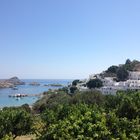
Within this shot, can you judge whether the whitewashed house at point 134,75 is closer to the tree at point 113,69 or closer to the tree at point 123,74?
the tree at point 123,74

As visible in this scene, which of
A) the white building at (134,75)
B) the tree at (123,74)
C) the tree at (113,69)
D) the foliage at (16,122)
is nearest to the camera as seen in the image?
the foliage at (16,122)

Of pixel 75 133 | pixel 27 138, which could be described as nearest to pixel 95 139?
pixel 75 133

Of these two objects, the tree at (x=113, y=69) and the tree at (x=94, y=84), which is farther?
the tree at (x=113, y=69)

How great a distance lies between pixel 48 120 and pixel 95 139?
4365 millimetres

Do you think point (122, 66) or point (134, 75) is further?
point (122, 66)

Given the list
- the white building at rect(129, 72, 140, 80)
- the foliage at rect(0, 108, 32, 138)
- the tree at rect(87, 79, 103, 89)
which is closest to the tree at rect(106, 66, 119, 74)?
the white building at rect(129, 72, 140, 80)

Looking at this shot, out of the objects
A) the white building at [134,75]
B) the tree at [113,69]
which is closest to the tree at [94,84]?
the white building at [134,75]

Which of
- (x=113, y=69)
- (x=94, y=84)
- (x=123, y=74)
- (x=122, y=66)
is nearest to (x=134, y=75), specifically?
(x=123, y=74)

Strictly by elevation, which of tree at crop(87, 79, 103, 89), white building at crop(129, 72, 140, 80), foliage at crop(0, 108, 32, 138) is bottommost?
foliage at crop(0, 108, 32, 138)

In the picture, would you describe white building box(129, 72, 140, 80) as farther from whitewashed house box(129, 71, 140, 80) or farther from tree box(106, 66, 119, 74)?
tree box(106, 66, 119, 74)

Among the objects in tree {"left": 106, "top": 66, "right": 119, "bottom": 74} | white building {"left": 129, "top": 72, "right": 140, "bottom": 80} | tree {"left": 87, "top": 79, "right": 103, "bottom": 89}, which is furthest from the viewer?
tree {"left": 106, "top": 66, "right": 119, "bottom": 74}

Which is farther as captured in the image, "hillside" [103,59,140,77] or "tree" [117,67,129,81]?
"hillside" [103,59,140,77]

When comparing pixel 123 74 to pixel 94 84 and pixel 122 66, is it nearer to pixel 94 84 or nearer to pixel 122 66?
pixel 122 66

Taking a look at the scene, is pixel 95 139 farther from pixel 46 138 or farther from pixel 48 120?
pixel 48 120
